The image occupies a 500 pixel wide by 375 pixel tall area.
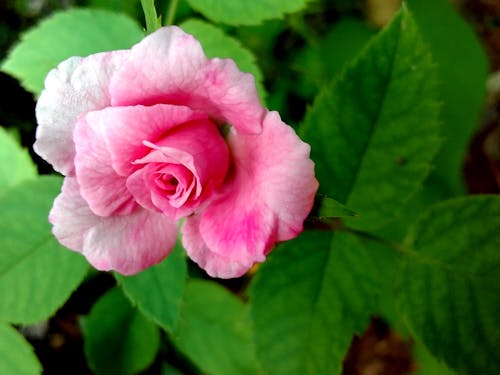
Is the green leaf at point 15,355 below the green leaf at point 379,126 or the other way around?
below

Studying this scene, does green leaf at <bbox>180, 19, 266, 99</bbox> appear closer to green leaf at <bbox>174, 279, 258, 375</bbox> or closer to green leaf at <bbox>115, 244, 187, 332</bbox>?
green leaf at <bbox>115, 244, 187, 332</bbox>

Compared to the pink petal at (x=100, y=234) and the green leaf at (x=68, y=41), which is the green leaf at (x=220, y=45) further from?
the pink petal at (x=100, y=234)

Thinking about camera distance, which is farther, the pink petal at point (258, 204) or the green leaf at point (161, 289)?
the green leaf at point (161, 289)

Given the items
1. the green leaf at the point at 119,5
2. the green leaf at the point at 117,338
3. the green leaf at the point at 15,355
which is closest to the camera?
the green leaf at the point at 15,355

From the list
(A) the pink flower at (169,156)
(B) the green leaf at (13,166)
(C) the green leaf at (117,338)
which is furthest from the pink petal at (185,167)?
(C) the green leaf at (117,338)

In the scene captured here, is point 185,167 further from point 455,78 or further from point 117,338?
point 455,78

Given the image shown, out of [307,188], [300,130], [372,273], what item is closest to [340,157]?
[300,130]

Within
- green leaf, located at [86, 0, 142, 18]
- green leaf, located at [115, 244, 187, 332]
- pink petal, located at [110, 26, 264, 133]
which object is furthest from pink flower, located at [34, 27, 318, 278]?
green leaf, located at [86, 0, 142, 18]
